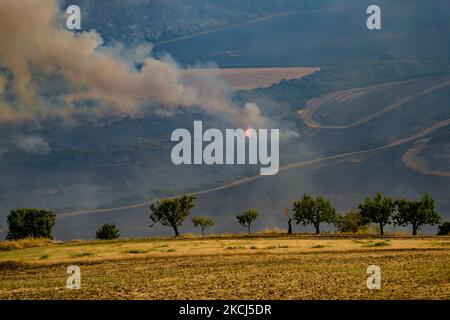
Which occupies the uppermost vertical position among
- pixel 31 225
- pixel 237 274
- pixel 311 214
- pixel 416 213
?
pixel 311 214

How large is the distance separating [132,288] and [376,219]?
385 feet

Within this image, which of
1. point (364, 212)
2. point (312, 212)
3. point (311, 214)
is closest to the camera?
point (364, 212)

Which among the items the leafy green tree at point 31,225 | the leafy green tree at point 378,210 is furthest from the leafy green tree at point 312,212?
the leafy green tree at point 31,225

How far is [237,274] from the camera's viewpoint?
53.0m

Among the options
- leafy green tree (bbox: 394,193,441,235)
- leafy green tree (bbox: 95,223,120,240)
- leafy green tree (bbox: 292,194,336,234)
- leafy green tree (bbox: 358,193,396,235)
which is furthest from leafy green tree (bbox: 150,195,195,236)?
leafy green tree (bbox: 394,193,441,235)

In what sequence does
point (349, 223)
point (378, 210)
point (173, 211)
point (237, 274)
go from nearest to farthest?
point (237, 274), point (378, 210), point (173, 211), point (349, 223)

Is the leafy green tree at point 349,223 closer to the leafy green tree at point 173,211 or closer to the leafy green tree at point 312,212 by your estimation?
the leafy green tree at point 312,212

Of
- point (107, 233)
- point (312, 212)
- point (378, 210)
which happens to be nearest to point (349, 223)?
point (312, 212)

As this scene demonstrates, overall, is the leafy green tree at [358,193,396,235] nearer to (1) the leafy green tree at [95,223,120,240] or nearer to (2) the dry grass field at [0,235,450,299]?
(1) the leafy green tree at [95,223,120,240]

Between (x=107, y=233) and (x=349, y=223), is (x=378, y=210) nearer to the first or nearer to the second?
(x=349, y=223)
